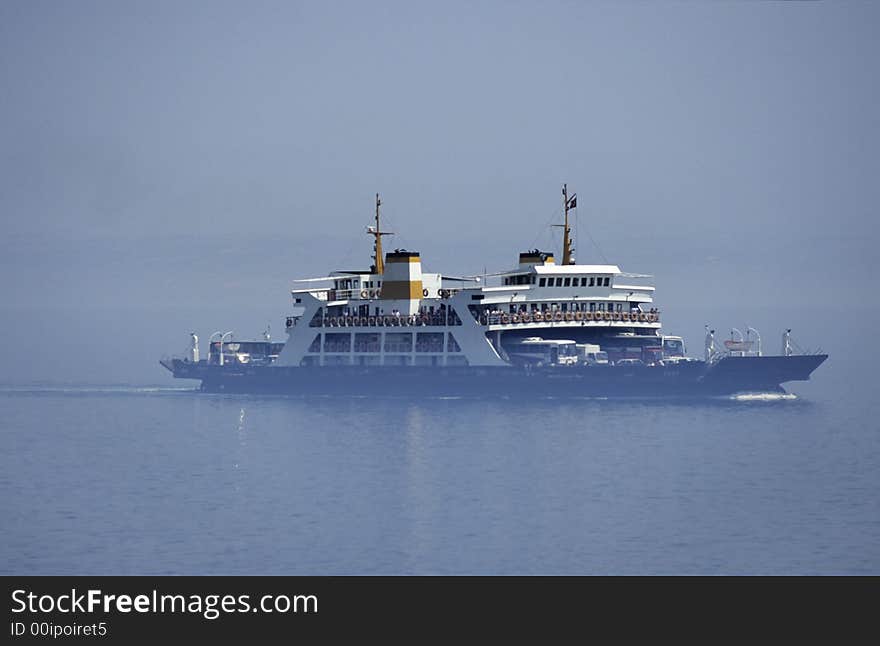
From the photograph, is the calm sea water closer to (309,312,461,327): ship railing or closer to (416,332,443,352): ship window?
(416,332,443,352): ship window

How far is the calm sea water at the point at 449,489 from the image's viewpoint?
49812 mm

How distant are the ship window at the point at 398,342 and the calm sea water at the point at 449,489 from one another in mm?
6399

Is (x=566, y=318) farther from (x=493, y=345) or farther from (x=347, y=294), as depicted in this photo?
(x=347, y=294)

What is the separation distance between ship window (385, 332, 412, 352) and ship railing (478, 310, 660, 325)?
633 centimetres

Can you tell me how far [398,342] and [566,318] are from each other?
12146 millimetres

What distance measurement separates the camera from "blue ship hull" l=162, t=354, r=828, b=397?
91.8 m

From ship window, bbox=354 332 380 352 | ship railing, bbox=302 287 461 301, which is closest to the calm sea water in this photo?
ship window, bbox=354 332 380 352

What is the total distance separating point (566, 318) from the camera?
9869 centimetres

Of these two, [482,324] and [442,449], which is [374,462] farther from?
[482,324]

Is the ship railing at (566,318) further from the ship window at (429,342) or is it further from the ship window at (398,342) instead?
the ship window at (398,342)
